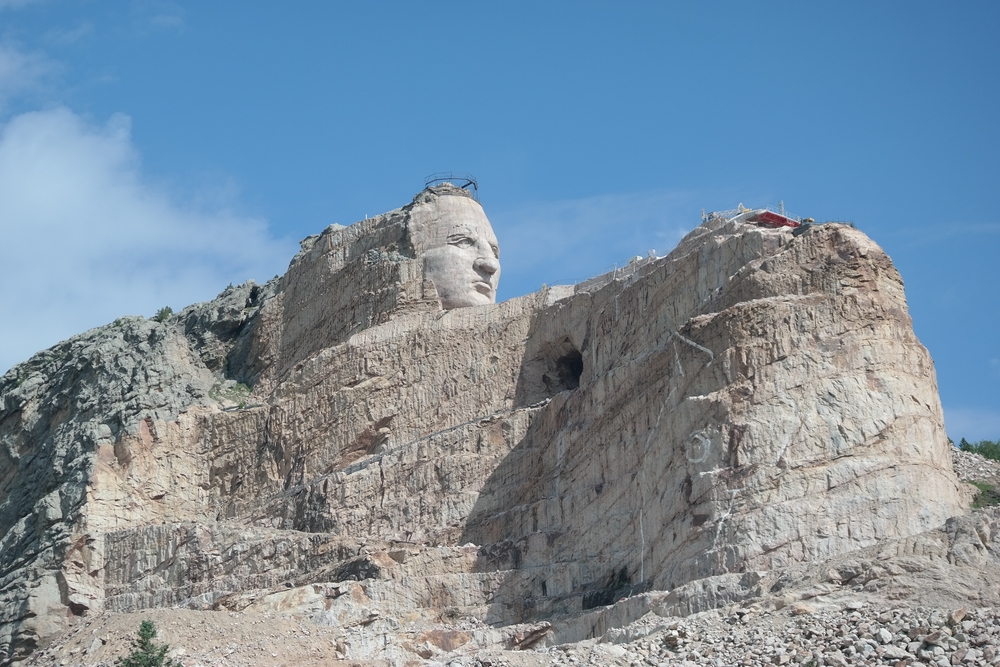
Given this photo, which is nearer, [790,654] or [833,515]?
[790,654]

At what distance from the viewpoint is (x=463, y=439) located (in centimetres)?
4684

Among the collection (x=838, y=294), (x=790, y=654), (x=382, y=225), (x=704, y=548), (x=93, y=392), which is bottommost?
(x=790, y=654)

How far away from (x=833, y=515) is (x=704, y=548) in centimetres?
234

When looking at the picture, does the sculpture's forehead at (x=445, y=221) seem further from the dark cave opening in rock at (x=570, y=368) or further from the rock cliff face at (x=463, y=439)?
the dark cave opening in rock at (x=570, y=368)

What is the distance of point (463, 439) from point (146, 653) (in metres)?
10.1

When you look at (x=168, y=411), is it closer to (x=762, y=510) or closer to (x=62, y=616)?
(x=62, y=616)

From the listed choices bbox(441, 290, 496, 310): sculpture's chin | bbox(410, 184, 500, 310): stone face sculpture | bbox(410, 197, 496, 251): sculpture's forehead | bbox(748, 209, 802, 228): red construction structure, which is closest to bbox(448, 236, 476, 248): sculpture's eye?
bbox(410, 184, 500, 310): stone face sculpture

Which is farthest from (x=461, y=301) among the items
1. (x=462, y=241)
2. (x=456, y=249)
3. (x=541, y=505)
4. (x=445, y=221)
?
(x=541, y=505)

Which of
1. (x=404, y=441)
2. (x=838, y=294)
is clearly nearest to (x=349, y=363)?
(x=404, y=441)

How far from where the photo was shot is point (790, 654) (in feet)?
112

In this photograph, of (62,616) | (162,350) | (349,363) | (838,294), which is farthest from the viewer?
(162,350)

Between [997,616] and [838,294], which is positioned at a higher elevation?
[838,294]

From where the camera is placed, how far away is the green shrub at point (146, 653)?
38688 millimetres

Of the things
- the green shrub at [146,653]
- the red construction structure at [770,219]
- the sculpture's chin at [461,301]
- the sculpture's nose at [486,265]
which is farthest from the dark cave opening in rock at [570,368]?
the green shrub at [146,653]
